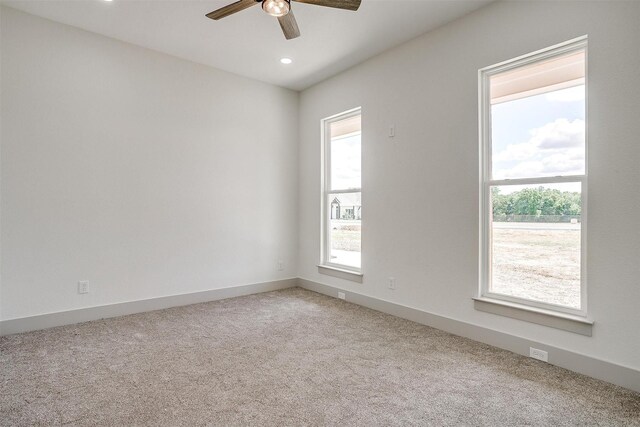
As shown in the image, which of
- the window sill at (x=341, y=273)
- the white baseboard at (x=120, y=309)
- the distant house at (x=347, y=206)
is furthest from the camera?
the distant house at (x=347, y=206)

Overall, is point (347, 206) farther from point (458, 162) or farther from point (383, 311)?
point (458, 162)

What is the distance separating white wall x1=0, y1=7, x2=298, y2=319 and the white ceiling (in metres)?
0.26

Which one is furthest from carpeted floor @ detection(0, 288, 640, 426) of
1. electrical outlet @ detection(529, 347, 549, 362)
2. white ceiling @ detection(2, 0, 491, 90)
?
white ceiling @ detection(2, 0, 491, 90)

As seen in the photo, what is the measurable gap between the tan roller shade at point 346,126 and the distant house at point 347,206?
0.84 m

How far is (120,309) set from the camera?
3580 mm

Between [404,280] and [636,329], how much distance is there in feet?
5.93

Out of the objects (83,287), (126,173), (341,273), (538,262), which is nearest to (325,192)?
(341,273)

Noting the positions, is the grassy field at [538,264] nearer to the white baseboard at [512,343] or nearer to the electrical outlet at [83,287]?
the white baseboard at [512,343]

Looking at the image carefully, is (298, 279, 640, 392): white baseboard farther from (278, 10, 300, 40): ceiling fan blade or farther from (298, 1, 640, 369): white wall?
(278, 10, 300, 40): ceiling fan blade

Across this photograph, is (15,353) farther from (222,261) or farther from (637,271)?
(637,271)

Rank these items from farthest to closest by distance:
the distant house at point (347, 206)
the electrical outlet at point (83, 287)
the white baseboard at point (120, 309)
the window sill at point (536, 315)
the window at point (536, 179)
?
the distant house at point (347, 206)
the electrical outlet at point (83, 287)
the white baseboard at point (120, 309)
the window at point (536, 179)
the window sill at point (536, 315)

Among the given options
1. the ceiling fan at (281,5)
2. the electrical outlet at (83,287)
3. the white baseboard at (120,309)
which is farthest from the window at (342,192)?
the electrical outlet at (83,287)

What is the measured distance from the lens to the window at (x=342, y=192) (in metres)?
4.30

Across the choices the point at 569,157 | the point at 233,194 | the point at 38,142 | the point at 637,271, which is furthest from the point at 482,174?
the point at 38,142
